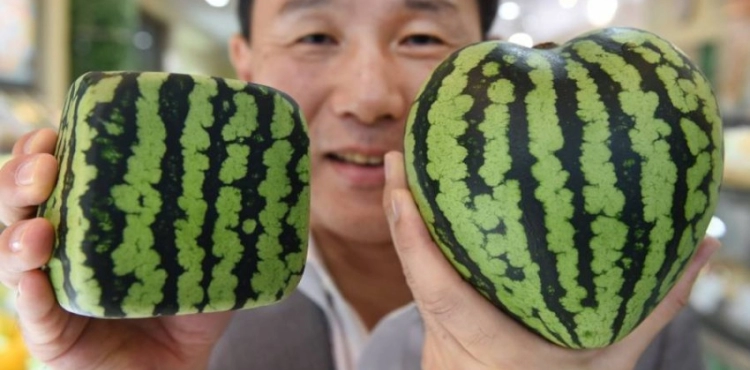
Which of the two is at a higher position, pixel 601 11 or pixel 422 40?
pixel 601 11

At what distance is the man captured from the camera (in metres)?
1.00

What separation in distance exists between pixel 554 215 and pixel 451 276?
0.20 m

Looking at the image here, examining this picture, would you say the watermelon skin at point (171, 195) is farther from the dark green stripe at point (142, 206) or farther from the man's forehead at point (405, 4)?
the man's forehead at point (405, 4)

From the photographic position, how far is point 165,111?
2.89 ft

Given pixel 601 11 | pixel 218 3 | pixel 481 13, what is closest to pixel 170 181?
pixel 481 13

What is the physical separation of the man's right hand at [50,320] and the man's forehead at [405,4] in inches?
26.5

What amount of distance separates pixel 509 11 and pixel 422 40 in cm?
581

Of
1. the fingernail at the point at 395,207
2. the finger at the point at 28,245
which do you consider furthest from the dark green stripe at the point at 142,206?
the fingernail at the point at 395,207

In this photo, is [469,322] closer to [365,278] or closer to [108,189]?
[108,189]

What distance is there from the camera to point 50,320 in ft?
3.35

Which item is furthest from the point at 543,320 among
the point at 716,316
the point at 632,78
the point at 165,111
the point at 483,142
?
the point at 716,316

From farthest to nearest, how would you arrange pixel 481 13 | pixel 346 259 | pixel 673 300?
pixel 346 259 → pixel 481 13 → pixel 673 300

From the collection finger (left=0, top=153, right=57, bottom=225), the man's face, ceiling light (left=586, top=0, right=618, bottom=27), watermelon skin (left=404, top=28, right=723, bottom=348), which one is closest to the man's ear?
the man's face

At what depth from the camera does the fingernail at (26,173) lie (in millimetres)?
910
